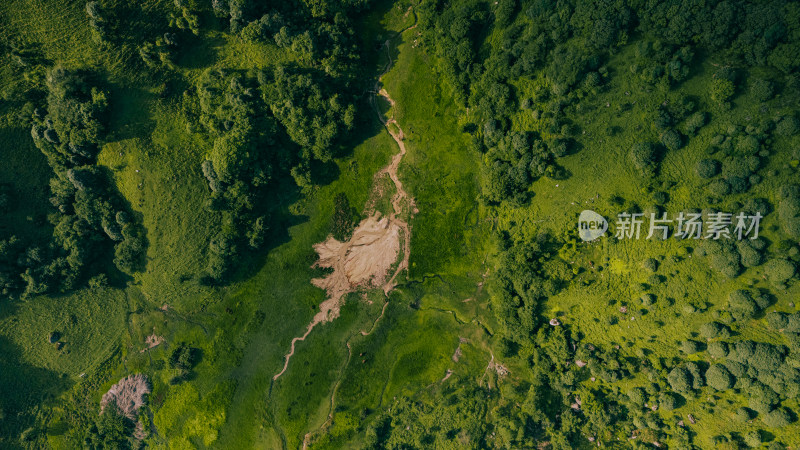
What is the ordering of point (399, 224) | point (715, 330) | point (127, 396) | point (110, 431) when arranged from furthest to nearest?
point (399, 224)
point (127, 396)
point (110, 431)
point (715, 330)

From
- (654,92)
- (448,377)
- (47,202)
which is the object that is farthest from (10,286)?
(654,92)

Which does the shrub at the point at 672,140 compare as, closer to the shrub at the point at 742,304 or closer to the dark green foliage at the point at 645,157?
the dark green foliage at the point at 645,157

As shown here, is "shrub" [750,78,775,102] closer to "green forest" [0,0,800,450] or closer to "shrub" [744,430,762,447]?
"green forest" [0,0,800,450]

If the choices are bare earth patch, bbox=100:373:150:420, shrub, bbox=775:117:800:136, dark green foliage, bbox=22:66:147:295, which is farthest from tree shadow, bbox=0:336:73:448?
shrub, bbox=775:117:800:136

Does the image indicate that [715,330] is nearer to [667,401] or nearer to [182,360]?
[667,401]

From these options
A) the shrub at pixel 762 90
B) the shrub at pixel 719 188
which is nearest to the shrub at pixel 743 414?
the shrub at pixel 719 188

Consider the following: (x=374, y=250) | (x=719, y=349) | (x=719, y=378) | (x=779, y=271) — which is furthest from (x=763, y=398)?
(x=374, y=250)
